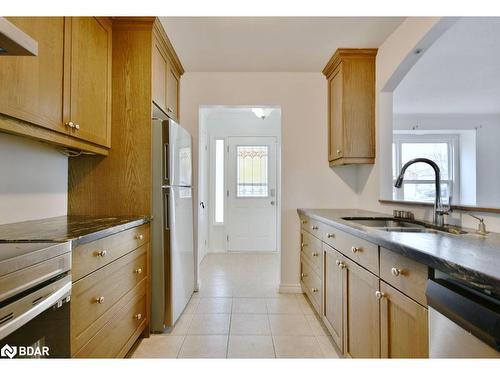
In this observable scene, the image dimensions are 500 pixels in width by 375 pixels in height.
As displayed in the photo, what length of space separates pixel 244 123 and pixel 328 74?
2082 mm

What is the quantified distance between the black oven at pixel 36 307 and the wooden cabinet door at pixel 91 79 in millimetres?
941

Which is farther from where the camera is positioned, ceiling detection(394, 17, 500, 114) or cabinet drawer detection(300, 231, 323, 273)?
ceiling detection(394, 17, 500, 114)

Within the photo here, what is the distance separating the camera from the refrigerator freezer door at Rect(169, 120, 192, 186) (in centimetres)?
214

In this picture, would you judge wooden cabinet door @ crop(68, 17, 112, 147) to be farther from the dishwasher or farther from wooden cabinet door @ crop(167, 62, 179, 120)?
the dishwasher

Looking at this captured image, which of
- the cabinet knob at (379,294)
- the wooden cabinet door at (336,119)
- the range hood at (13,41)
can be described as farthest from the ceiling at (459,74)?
the range hood at (13,41)

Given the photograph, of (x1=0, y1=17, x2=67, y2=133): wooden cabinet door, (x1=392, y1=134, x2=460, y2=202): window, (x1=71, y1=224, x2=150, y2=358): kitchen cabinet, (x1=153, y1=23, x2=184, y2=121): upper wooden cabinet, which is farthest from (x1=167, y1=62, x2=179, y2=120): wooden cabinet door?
(x1=392, y1=134, x2=460, y2=202): window

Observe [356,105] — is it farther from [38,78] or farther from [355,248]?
[38,78]

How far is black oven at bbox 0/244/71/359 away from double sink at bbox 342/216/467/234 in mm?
1698

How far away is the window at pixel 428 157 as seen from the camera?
4.21 metres

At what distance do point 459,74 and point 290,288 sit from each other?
10.0ft

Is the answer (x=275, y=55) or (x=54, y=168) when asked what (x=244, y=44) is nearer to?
(x=275, y=55)

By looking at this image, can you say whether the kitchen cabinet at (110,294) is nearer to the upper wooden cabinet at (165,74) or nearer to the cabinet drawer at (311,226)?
the upper wooden cabinet at (165,74)

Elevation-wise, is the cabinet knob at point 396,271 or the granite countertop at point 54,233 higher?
the granite countertop at point 54,233
